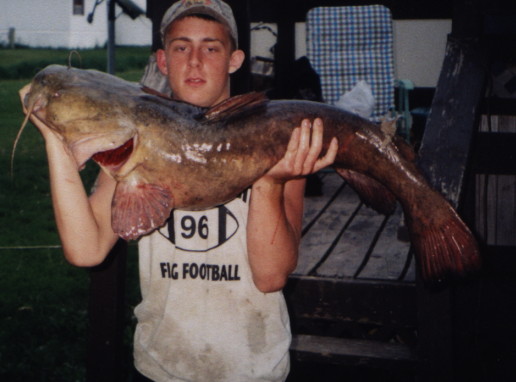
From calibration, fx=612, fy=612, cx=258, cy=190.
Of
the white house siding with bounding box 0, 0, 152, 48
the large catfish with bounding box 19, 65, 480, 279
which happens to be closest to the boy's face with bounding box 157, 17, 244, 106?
the large catfish with bounding box 19, 65, 480, 279

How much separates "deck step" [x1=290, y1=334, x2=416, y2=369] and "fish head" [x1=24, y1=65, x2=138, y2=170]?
1.79 meters

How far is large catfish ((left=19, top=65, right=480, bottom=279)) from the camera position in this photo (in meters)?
1.78

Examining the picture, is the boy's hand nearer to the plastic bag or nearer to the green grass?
the plastic bag

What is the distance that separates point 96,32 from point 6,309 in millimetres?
36266

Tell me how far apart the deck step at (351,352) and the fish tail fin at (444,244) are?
3.59ft

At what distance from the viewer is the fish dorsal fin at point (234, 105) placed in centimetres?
190

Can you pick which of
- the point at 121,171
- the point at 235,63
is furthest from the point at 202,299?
the point at 235,63

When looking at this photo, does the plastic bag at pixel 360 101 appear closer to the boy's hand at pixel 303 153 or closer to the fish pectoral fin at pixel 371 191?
the fish pectoral fin at pixel 371 191

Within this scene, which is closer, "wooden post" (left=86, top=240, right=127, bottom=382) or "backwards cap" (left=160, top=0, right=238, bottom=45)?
"backwards cap" (left=160, top=0, right=238, bottom=45)

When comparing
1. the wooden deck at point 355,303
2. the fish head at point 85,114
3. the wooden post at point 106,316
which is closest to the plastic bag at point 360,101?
the wooden deck at point 355,303

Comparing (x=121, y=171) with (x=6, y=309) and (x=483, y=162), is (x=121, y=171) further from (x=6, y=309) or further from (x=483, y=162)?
(x=6, y=309)

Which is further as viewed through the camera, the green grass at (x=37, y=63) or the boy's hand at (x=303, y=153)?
the green grass at (x=37, y=63)

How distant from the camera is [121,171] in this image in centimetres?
181

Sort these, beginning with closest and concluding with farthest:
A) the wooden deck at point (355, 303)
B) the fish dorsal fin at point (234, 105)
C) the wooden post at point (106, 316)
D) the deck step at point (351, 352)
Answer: the fish dorsal fin at point (234, 105), the wooden post at point (106, 316), the deck step at point (351, 352), the wooden deck at point (355, 303)
